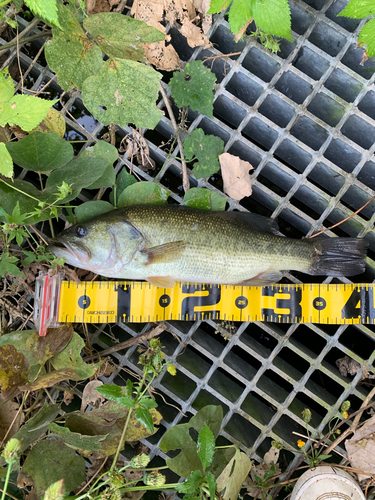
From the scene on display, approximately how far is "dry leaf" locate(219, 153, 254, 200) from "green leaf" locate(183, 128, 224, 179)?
0.07 meters

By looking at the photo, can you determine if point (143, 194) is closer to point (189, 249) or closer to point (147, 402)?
point (189, 249)

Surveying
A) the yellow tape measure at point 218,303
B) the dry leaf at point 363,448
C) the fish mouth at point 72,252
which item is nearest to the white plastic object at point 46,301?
the yellow tape measure at point 218,303

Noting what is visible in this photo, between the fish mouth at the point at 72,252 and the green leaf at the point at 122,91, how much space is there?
1055mm

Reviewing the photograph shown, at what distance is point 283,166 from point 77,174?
5.99 ft

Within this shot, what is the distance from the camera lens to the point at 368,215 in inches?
139

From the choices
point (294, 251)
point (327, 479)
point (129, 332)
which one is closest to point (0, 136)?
point (129, 332)

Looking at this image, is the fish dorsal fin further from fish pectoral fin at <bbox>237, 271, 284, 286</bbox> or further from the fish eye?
the fish eye

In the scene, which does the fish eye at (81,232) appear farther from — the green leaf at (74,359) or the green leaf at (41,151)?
the green leaf at (74,359)

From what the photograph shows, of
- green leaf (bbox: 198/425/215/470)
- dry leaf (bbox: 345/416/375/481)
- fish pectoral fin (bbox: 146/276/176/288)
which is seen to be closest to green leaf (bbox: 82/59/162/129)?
fish pectoral fin (bbox: 146/276/176/288)

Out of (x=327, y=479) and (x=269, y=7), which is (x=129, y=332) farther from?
(x=269, y=7)

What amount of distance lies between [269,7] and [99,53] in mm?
1336

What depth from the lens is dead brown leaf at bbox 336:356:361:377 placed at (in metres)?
3.35

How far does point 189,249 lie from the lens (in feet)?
10.2

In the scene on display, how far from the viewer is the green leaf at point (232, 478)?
2635 mm
